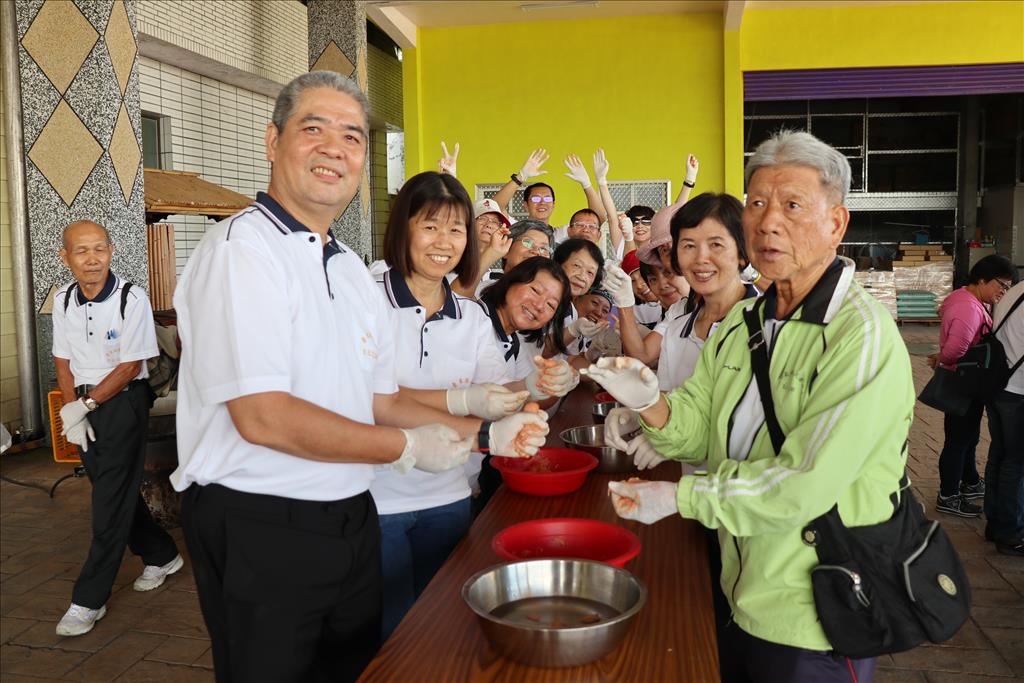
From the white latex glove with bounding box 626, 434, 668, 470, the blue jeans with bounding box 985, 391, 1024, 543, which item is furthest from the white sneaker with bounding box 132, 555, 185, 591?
the blue jeans with bounding box 985, 391, 1024, 543

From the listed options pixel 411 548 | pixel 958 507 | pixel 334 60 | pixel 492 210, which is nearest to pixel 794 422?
pixel 411 548

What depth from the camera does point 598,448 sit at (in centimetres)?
285

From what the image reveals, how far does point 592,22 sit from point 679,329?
939cm

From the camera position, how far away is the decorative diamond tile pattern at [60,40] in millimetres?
6066

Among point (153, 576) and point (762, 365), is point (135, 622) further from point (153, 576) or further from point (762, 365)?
point (762, 365)

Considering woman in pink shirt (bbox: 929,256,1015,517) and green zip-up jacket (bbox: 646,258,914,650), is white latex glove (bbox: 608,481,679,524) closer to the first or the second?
green zip-up jacket (bbox: 646,258,914,650)

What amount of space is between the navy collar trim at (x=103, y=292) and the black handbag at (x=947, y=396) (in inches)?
178

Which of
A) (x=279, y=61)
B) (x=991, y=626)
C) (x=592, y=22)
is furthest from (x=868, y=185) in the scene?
(x=991, y=626)

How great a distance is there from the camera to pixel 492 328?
2932 millimetres

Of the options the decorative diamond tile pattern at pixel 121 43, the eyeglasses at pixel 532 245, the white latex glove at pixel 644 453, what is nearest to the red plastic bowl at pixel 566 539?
the white latex glove at pixel 644 453

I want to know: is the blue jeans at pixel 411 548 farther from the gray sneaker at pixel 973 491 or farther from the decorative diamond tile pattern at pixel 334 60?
the decorative diamond tile pattern at pixel 334 60

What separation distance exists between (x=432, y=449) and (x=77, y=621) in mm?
2623

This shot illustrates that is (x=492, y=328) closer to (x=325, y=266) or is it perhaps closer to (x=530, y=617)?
(x=325, y=266)

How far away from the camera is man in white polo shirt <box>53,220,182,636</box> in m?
3.77
